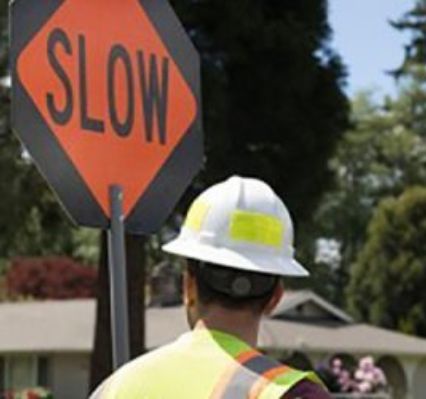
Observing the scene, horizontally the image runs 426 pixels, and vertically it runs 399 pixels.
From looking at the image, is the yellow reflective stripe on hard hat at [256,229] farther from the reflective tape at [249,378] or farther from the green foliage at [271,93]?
the green foliage at [271,93]

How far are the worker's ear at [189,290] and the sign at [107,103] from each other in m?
0.87

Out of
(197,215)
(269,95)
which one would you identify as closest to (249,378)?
(197,215)

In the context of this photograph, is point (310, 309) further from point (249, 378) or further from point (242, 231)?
point (249, 378)

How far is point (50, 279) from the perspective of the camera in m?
54.9

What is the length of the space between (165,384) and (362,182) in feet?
213

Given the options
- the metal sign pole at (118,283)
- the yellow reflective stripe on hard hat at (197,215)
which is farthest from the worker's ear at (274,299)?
the metal sign pole at (118,283)

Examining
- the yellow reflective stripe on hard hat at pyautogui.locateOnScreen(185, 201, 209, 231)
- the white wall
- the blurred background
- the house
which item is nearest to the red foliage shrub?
the blurred background

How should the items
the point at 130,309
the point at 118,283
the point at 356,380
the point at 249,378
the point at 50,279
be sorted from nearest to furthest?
the point at 249,378 → the point at 118,283 → the point at 130,309 → the point at 356,380 → the point at 50,279

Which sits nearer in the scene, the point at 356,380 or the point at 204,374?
the point at 204,374

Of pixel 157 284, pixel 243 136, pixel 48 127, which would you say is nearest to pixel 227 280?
pixel 48 127

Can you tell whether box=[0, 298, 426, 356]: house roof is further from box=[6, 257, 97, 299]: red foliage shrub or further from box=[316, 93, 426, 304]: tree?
box=[316, 93, 426, 304]: tree

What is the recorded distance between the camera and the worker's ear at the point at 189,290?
123 inches

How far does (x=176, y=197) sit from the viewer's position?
425 cm

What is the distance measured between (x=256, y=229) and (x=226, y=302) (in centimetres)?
17
